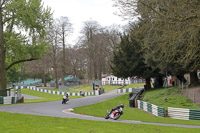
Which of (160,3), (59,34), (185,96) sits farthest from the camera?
(59,34)

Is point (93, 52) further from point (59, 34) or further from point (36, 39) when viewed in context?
point (36, 39)

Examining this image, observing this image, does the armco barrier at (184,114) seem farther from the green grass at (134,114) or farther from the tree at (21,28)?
the tree at (21,28)

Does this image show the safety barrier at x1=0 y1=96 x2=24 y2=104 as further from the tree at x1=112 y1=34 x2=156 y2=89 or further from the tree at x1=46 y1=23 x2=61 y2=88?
the tree at x1=46 y1=23 x2=61 y2=88

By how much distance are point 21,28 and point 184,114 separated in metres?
19.3

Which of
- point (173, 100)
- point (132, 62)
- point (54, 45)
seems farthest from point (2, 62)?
point (54, 45)

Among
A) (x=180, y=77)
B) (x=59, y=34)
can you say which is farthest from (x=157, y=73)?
(x=59, y=34)

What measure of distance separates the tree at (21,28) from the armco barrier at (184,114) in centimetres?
1611

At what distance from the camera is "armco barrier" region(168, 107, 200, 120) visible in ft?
61.4

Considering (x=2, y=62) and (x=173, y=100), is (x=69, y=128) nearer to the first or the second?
(x=173, y=100)

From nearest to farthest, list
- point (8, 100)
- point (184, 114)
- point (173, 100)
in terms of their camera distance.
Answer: point (184, 114) < point (173, 100) < point (8, 100)

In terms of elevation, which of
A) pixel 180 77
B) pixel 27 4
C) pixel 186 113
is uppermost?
pixel 27 4

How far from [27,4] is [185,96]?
19015mm

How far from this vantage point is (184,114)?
19.4m

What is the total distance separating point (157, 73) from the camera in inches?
1467
